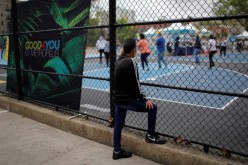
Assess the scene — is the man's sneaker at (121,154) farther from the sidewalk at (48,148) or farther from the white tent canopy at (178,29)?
the white tent canopy at (178,29)

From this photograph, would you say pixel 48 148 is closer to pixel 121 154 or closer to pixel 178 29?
pixel 121 154

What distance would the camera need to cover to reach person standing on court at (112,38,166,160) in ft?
11.5

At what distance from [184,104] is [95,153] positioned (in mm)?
3765

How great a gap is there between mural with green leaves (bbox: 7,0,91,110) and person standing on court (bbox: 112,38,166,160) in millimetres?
1399

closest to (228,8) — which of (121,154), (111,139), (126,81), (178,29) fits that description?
(178,29)

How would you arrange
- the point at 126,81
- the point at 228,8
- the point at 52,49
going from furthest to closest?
the point at 228,8, the point at 52,49, the point at 126,81

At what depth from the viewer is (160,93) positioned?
28.1 ft

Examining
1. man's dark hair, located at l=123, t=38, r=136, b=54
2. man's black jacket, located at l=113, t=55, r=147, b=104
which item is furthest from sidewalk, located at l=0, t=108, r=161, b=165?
man's dark hair, located at l=123, t=38, r=136, b=54

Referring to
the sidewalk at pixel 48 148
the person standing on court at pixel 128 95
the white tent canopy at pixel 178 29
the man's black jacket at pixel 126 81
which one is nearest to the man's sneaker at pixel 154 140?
the person standing on court at pixel 128 95

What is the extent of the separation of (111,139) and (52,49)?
239 centimetres

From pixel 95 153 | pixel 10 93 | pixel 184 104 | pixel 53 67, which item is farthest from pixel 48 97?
pixel 184 104

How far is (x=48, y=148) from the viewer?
13.9 feet

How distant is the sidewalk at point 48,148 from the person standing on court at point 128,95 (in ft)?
1.06

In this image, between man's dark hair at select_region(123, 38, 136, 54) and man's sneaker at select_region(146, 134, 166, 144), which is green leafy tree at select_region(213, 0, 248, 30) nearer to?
man's dark hair at select_region(123, 38, 136, 54)
